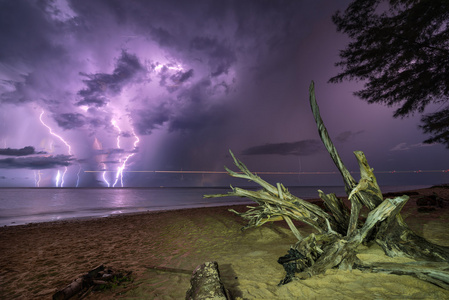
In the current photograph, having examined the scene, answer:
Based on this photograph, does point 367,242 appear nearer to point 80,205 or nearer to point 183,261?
point 183,261

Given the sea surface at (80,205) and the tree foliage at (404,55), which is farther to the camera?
the sea surface at (80,205)

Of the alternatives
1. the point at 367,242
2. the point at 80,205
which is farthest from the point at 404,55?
the point at 80,205

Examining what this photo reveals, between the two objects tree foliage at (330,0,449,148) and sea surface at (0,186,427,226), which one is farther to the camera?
sea surface at (0,186,427,226)

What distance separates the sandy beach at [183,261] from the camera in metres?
2.58

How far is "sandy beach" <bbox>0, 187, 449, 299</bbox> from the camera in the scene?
258cm

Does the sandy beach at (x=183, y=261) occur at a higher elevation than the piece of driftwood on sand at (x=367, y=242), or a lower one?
lower

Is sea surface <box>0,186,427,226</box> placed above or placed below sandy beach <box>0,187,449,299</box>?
below

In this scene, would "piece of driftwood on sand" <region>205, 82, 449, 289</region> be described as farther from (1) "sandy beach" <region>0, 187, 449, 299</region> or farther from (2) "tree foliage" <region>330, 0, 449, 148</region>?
(2) "tree foliage" <region>330, 0, 449, 148</region>

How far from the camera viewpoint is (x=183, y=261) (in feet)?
15.4

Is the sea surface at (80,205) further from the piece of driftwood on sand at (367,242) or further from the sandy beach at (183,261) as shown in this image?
the piece of driftwood on sand at (367,242)

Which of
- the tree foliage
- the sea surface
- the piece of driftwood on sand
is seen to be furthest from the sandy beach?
the sea surface

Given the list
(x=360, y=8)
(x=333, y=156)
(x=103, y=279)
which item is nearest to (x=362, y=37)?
(x=360, y=8)

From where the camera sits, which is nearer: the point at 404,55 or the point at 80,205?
the point at 404,55

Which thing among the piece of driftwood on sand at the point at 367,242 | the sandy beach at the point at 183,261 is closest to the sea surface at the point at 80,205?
the sandy beach at the point at 183,261
